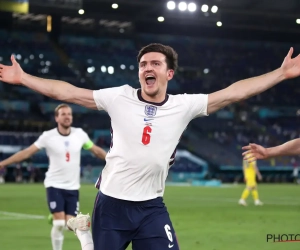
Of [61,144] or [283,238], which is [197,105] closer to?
[61,144]

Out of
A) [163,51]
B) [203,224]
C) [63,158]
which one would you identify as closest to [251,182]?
[203,224]

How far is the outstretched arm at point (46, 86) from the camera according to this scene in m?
6.26

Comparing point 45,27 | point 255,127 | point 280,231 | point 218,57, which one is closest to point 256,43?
point 218,57

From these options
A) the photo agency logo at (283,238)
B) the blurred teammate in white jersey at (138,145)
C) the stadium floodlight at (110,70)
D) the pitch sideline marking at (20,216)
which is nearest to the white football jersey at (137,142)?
the blurred teammate in white jersey at (138,145)

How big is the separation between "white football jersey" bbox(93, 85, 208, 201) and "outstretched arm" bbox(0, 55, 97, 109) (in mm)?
113

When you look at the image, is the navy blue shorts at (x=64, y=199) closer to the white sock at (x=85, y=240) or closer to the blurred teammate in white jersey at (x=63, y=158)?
the blurred teammate in white jersey at (x=63, y=158)

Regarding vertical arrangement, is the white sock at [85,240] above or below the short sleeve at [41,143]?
below

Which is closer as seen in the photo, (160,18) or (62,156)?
(62,156)

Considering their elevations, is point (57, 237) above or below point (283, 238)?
above

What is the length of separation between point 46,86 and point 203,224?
482 inches

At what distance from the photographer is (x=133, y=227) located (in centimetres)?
609

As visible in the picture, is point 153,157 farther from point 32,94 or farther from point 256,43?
point 256,43

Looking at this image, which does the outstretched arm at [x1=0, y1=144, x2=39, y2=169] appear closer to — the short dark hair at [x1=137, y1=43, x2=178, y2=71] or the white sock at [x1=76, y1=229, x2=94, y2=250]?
the white sock at [x1=76, y1=229, x2=94, y2=250]

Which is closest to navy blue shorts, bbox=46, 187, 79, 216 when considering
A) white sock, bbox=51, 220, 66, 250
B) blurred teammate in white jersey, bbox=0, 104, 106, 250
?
blurred teammate in white jersey, bbox=0, 104, 106, 250
